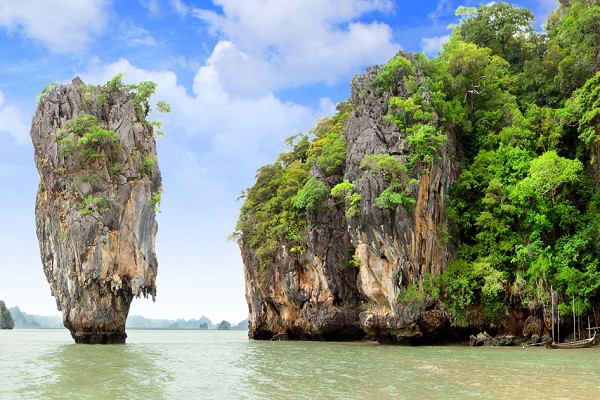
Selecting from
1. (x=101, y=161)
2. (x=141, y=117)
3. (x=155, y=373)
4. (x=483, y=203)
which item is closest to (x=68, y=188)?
(x=101, y=161)

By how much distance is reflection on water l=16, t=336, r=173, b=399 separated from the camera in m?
11.3

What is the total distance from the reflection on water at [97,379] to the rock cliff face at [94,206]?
9764 millimetres

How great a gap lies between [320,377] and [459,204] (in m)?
15.3

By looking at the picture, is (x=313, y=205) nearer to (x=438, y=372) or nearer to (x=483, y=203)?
(x=483, y=203)

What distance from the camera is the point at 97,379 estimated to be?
44.4 ft

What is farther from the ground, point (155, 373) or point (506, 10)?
point (506, 10)

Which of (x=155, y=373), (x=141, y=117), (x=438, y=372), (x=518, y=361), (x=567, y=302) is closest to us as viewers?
(x=438, y=372)

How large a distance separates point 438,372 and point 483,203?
13665mm

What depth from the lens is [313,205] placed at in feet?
101

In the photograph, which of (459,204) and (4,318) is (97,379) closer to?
(459,204)

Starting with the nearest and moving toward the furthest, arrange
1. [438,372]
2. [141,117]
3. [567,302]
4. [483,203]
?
[438,372] < [567,302] < [483,203] < [141,117]

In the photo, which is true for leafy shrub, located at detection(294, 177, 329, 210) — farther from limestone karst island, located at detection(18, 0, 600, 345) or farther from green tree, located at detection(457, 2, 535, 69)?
green tree, located at detection(457, 2, 535, 69)

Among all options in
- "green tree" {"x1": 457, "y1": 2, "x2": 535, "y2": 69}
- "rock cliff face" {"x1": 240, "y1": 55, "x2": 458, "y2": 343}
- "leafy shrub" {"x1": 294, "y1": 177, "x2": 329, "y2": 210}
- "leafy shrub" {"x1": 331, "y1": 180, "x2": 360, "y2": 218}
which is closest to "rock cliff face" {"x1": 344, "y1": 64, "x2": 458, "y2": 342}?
"rock cliff face" {"x1": 240, "y1": 55, "x2": 458, "y2": 343}

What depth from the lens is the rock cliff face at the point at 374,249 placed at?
84.0 ft
